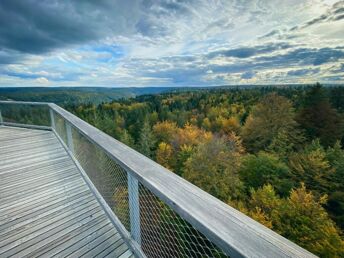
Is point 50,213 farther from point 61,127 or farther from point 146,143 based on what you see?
point 146,143

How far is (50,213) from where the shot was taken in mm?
2742

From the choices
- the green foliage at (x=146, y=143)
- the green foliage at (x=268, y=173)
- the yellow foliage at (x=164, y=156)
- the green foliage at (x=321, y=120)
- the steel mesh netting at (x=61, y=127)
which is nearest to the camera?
the steel mesh netting at (x=61, y=127)

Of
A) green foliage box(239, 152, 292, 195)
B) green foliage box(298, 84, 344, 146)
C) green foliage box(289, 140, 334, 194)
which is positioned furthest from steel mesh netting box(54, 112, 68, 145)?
green foliage box(298, 84, 344, 146)

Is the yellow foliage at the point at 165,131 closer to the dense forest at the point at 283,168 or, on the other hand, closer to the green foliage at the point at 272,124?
the dense forest at the point at 283,168

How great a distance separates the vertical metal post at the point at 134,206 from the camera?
70.1 inches

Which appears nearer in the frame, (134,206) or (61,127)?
(134,206)

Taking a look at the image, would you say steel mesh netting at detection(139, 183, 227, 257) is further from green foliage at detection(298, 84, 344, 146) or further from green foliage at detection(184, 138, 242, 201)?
green foliage at detection(298, 84, 344, 146)

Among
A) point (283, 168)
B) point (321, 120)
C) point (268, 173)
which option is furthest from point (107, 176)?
point (321, 120)

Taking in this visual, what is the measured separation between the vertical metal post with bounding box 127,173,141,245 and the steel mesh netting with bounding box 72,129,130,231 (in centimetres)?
30

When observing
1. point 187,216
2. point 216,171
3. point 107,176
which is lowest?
point 216,171

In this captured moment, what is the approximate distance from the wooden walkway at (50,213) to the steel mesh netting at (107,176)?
163mm

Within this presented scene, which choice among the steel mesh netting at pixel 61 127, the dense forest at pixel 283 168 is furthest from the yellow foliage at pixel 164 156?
the steel mesh netting at pixel 61 127

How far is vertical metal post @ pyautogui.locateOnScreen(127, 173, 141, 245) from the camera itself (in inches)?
70.1

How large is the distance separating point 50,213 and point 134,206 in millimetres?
1614
